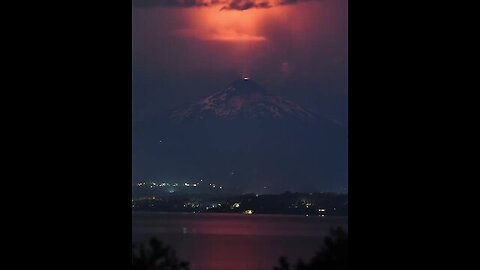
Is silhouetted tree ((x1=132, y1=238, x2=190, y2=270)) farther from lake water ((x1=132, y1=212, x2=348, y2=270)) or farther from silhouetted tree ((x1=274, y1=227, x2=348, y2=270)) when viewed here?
silhouetted tree ((x1=274, y1=227, x2=348, y2=270))

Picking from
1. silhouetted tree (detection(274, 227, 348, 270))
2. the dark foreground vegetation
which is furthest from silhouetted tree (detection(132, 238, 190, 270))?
silhouetted tree (detection(274, 227, 348, 270))

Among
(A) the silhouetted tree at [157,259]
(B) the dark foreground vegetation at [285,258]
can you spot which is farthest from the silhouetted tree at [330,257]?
(A) the silhouetted tree at [157,259]

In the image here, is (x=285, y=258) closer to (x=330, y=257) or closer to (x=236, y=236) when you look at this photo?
(x=330, y=257)

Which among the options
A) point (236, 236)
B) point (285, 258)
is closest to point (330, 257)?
point (285, 258)
